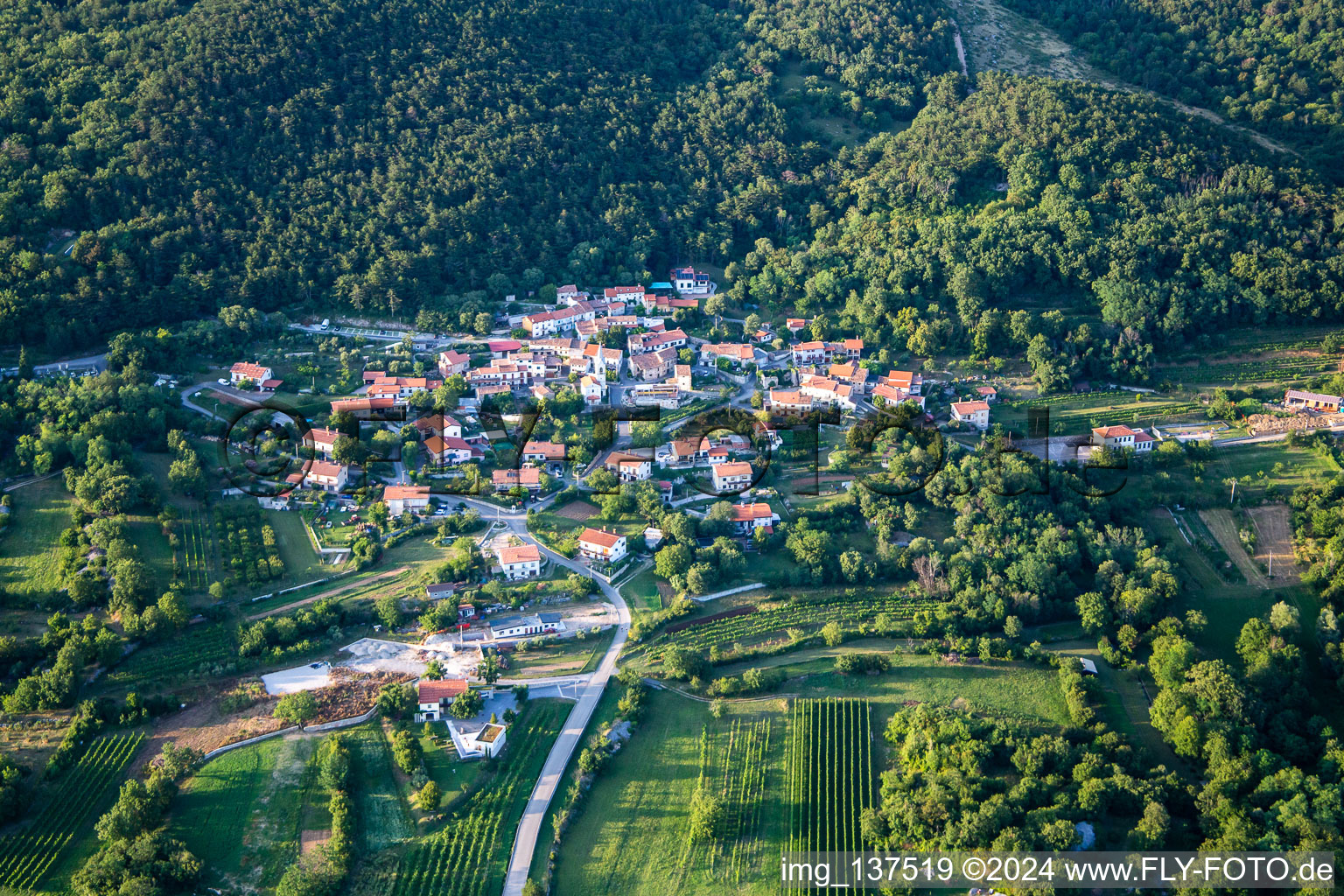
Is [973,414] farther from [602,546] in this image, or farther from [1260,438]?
[602,546]

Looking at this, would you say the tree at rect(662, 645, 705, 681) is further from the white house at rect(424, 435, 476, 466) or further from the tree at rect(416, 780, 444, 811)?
the white house at rect(424, 435, 476, 466)

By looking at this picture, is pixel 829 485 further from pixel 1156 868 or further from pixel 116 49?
pixel 116 49

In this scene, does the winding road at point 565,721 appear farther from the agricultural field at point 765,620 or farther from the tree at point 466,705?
the tree at point 466,705

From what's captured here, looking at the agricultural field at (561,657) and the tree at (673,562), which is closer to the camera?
the agricultural field at (561,657)

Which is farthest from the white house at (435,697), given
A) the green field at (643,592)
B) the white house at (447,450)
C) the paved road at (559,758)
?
the white house at (447,450)

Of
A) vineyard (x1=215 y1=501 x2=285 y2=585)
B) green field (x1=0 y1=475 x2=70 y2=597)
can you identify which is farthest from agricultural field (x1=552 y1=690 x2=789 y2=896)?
green field (x1=0 y1=475 x2=70 y2=597)

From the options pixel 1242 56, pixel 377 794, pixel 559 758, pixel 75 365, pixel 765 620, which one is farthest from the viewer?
pixel 1242 56

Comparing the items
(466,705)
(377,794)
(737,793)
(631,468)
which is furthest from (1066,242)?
(377,794)
